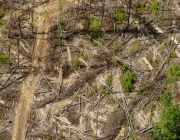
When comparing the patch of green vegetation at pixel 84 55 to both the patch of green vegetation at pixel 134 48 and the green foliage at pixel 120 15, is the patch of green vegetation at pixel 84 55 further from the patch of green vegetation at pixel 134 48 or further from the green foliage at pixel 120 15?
the green foliage at pixel 120 15

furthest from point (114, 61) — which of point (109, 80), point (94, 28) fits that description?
point (94, 28)

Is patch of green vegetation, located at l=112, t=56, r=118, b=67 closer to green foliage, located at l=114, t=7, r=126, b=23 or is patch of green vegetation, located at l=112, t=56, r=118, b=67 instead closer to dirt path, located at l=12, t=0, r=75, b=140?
green foliage, located at l=114, t=7, r=126, b=23

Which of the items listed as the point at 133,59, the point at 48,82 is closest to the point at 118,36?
the point at 133,59

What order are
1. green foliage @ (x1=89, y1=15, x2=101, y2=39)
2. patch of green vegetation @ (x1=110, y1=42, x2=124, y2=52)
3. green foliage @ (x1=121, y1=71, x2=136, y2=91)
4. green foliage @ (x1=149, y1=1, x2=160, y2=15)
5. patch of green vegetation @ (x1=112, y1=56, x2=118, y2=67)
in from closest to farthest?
1. green foliage @ (x1=121, y1=71, x2=136, y2=91)
2. patch of green vegetation @ (x1=112, y1=56, x2=118, y2=67)
3. patch of green vegetation @ (x1=110, y1=42, x2=124, y2=52)
4. green foliage @ (x1=89, y1=15, x2=101, y2=39)
5. green foliage @ (x1=149, y1=1, x2=160, y2=15)

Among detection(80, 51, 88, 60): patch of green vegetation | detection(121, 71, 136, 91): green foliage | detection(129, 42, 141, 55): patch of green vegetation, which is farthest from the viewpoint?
detection(129, 42, 141, 55): patch of green vegetation

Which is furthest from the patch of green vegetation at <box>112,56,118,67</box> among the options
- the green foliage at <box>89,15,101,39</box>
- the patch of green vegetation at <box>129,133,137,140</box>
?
the patch of green vegetation at <box>129,133,137,140</box>

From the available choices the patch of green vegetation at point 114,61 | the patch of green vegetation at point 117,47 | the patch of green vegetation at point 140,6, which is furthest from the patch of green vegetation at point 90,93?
the patch of green vegetation at point 140,6
